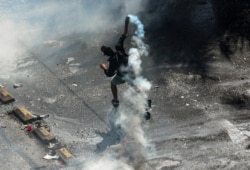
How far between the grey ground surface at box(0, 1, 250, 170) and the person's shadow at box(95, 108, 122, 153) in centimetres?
2

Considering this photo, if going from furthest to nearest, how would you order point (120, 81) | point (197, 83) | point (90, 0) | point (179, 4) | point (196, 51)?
point (90, 0), point (179, 4), point (196, 51), point (197, 83), point (120, 81)

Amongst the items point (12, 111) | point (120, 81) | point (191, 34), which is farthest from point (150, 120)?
point (191, 34)

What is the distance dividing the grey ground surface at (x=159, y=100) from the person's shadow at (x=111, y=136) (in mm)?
20

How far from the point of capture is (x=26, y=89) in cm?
1083

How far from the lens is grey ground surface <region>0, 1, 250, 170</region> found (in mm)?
8250

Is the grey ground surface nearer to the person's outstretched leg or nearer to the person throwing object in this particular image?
the person's outstretched leg

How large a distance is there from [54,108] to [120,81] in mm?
1676

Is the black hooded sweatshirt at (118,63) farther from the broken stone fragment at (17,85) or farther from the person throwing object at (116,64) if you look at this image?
the broken stone fragment at (17,85)

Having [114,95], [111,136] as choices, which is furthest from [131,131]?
[114,95]

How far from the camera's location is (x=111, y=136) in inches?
350

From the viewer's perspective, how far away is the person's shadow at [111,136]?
862cm

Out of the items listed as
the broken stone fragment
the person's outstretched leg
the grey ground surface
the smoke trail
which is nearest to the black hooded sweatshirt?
the smoke trail

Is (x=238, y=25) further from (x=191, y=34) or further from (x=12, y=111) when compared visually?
(x=12, y=111)

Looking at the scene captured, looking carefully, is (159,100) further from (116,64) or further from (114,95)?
(116,64)
